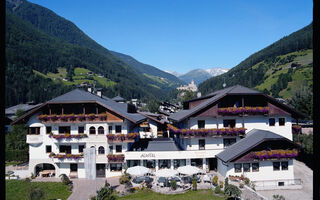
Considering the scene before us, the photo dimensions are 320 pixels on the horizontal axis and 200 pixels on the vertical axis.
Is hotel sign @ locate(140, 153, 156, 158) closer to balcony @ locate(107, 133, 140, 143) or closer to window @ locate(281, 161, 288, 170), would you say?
balcony @ locate(107, 133, 140, 143)

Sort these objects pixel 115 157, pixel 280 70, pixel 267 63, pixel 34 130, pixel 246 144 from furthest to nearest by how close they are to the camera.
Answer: pixel 267 63
pixel 280 70
pixel 34 130
pixel 115 157
pixel 246 144

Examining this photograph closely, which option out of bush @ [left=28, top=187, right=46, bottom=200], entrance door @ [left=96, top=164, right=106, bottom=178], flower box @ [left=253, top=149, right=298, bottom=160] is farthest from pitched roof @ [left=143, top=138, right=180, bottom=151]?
bush @ [left=28, top=187, right=46, bottom=200]

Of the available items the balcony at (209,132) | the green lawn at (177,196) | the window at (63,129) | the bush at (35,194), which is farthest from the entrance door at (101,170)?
the bush at (35,194)

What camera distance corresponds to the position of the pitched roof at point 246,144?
25500 mm

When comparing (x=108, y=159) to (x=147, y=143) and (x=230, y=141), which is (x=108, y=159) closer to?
(x=147, y=143)

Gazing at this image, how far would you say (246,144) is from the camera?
1051 inches

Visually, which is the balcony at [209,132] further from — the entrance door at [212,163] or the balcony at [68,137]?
the balcony at [68,137]

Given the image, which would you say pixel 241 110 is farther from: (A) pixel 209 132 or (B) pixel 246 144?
(A) pixel 209 132

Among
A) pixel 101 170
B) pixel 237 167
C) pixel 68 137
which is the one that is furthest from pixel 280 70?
pixel 68 137

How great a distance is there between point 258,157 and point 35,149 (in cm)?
2895

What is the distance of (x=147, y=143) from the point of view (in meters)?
34.4

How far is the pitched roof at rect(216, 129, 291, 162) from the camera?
25.5 m

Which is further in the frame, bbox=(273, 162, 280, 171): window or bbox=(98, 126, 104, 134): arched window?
bbox=(98, 126, 104, 134): arched window
